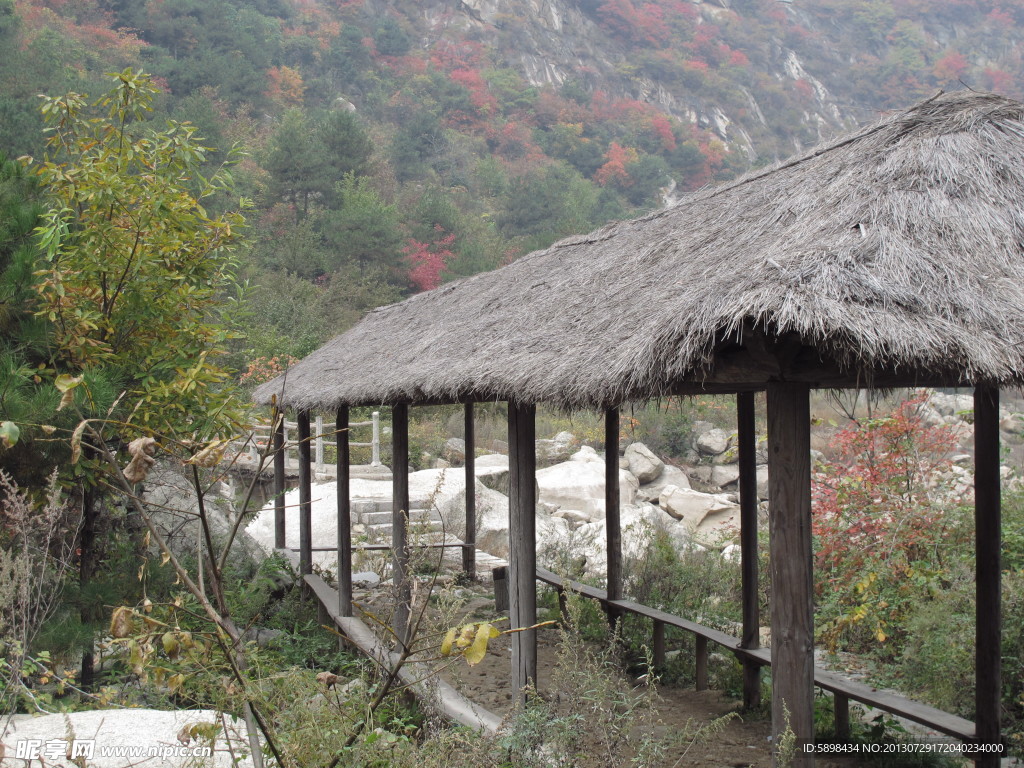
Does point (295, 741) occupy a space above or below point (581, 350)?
below

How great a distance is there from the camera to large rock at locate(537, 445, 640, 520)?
15289 millimetres

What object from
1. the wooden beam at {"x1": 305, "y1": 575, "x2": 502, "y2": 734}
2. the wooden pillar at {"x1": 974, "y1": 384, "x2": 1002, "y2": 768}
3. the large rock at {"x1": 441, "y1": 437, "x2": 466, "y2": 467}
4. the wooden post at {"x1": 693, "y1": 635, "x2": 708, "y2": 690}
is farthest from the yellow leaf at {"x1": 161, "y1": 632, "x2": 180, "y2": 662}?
the large rock at {"x1": 441, "y1": 437, "x2": 466, "y2": 467}

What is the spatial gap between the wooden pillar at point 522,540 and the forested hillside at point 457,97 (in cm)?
1053

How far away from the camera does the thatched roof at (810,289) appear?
305 centimetres

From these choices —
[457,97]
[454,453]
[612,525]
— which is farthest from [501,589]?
[457,97]

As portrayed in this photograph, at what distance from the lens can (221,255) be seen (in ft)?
19.9

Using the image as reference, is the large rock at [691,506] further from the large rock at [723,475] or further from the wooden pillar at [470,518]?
the large rock at [723,475]

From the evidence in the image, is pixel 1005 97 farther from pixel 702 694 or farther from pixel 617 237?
pixel 702 694

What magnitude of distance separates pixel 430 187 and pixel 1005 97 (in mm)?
29117

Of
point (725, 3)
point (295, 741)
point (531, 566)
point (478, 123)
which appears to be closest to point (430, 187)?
point (478, 123)

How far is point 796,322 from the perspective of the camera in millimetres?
2932

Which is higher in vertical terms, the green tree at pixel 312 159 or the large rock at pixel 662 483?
the green tree at pixel 312 159

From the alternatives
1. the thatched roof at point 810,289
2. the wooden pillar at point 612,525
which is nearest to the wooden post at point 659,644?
the wooden pillar at point 612,525

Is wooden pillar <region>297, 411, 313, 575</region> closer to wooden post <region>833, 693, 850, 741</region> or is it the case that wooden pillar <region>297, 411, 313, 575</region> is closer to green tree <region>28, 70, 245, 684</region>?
green tree <region>28, 70, 245, 684</region>
